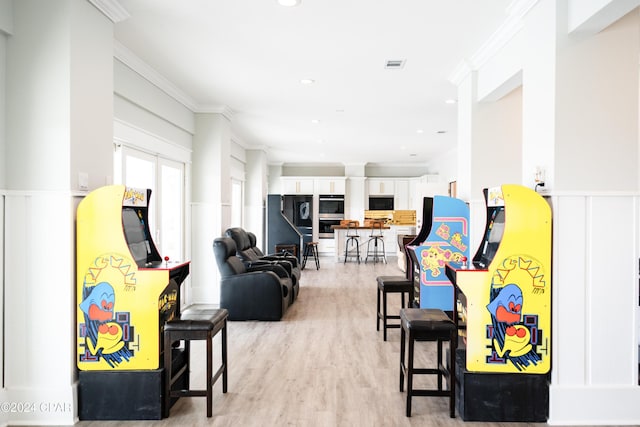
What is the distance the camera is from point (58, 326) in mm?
2850

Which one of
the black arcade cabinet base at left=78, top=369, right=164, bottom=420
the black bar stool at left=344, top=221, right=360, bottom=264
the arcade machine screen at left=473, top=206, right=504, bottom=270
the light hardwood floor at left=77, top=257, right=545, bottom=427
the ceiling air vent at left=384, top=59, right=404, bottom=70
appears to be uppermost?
the ceiling air vent at left=384, top=59, right=404, bottom=70

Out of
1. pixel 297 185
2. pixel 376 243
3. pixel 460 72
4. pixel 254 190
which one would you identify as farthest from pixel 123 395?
pixel 297 185

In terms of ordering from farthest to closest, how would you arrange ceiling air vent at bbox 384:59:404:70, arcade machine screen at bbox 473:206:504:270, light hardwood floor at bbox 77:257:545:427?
ceiling air vent at bbox 384:59:404:70 → arcade machine screen at bbox 473:206:504:270 → light hardwood floor at bbox 77:257:545:427

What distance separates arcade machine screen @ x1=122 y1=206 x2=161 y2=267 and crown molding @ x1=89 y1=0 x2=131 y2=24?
4.78ft

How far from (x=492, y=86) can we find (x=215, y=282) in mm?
4555

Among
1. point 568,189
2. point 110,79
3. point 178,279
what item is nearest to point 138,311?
point 178,279

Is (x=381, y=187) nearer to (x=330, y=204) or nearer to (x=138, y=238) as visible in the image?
(x=330, y=204)

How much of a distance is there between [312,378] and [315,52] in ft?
9.82

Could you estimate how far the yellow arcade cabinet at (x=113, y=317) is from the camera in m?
2.87

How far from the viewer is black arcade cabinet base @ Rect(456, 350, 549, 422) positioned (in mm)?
2842

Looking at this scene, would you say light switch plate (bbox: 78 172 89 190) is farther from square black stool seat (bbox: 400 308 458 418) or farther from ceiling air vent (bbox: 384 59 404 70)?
ceiling air vent (bbox: 384 59 404 70)

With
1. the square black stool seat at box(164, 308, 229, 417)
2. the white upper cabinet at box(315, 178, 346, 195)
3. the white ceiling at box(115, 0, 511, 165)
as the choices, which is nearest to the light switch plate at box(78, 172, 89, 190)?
the square black stool seat at box(164, 308, 229, 417)

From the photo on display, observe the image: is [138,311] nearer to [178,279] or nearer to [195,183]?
[178,279]

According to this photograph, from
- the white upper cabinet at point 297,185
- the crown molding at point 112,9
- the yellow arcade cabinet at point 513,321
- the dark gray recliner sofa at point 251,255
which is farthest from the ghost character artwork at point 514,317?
the white upper cabinet at point 297,185
